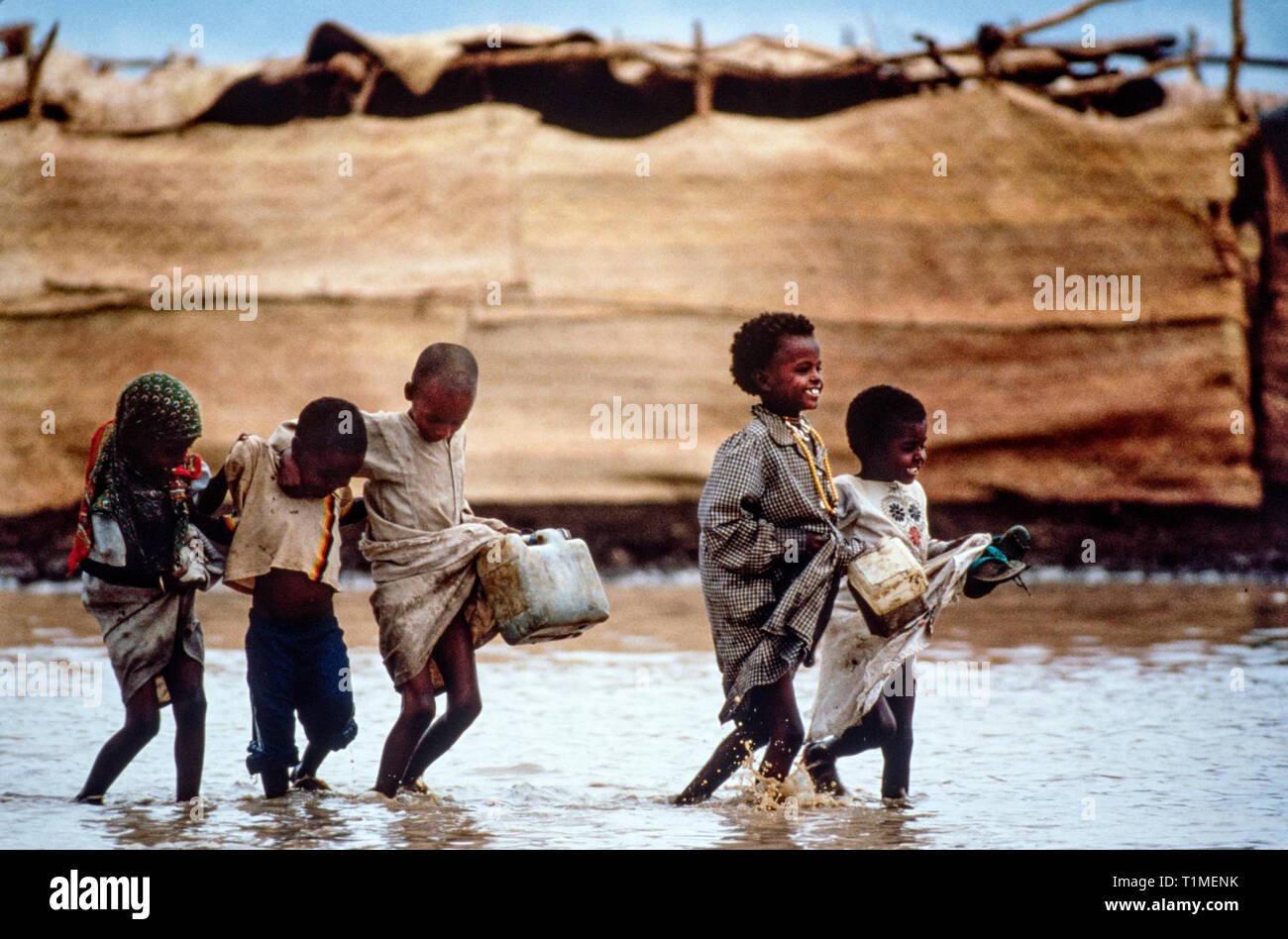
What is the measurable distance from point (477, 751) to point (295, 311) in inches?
290

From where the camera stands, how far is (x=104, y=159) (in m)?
12.7

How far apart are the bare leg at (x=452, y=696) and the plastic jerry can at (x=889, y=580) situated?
46.2 inches

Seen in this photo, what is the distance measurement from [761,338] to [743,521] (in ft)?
1.90

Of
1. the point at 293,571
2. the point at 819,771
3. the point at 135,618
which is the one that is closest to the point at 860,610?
the point at 819,771

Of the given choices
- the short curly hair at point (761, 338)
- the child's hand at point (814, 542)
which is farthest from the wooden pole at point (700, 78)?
the child's hand at point (814, 542)

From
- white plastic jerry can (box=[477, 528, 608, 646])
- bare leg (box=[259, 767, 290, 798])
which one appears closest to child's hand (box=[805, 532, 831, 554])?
white plastic jerry can (box=[477, 528, 608, 646])

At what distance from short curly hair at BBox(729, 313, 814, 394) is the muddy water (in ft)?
4.32

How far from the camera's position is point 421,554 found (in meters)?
4.68

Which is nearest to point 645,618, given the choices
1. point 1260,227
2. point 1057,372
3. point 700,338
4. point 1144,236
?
point 700,338

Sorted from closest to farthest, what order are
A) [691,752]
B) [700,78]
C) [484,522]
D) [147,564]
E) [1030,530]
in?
[147,564] < [484,522] < [691,752] < [1030,530] < [700,78]

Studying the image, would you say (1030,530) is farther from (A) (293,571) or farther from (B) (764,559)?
(A) (293,571)

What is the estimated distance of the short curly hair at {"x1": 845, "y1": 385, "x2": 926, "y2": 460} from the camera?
4855 mm

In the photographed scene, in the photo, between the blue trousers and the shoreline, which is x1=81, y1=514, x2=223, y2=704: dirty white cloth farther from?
the shoreline

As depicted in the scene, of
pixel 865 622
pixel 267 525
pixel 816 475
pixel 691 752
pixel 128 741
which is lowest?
pixel 691 752
